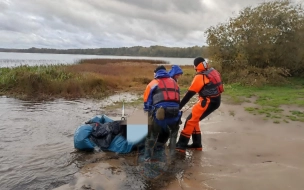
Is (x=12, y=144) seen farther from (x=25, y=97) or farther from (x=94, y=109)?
(x=25, y=97)

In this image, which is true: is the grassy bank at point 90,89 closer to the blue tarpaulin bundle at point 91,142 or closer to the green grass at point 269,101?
the green grass at point 269,101

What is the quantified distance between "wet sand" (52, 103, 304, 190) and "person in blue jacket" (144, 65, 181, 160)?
0.81 meters

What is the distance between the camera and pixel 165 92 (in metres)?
5.51

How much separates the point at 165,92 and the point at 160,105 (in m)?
0.27

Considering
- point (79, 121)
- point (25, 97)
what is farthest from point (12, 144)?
point (25, 97)

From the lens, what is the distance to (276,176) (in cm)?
527

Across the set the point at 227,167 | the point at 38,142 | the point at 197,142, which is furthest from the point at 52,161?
the point at 227,167

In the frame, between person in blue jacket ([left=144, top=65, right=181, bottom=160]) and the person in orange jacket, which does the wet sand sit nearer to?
the person in orange jacket

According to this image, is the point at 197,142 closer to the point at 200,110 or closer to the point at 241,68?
the point at 200,110

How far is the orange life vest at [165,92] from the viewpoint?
5.50 meters

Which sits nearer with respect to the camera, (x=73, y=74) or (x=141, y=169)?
(x=141, y=169)

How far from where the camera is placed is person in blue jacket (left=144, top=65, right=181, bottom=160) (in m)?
5.49

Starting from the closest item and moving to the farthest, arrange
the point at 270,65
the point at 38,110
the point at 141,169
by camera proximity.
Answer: the point at 141,169 → the point at 38,110 → the point at 270,65

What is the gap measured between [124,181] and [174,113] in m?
1.59
